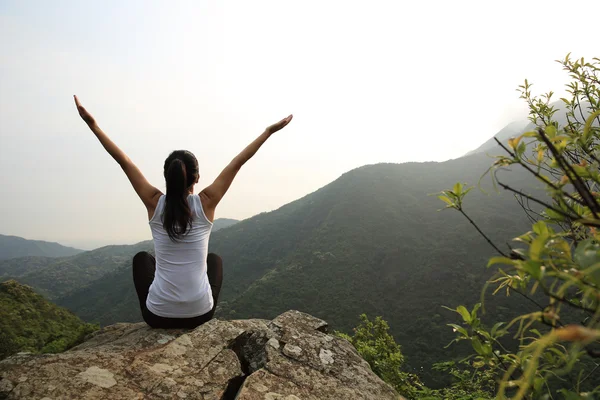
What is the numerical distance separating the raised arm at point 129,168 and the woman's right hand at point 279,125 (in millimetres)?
1274

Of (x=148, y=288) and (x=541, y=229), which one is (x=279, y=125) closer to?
(x=148, y=288)

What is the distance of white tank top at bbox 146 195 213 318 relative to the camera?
3029mm

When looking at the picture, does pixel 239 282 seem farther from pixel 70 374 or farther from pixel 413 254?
pixel 70 374

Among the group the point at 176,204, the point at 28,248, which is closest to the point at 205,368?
the point at 176,204

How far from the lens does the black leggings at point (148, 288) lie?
320 cm

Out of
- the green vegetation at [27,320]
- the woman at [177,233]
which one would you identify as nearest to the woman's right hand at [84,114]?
the woman at [177,233]

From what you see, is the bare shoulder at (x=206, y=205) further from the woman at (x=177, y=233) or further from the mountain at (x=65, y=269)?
the mountain at (x=65, y=269)

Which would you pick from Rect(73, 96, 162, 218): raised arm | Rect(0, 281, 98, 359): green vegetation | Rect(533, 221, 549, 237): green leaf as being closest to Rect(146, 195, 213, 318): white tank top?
Rect(73, 96, 162, 218): raised arm

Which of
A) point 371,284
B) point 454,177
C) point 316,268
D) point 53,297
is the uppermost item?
point 53,297

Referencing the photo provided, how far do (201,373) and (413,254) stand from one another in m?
49.3

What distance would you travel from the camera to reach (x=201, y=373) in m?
2.65

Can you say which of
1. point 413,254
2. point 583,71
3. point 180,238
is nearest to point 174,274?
point 180,238

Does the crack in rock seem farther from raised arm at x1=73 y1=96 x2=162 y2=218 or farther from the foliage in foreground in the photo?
the foliage in foreground

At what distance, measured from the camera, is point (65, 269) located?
7750 cm
